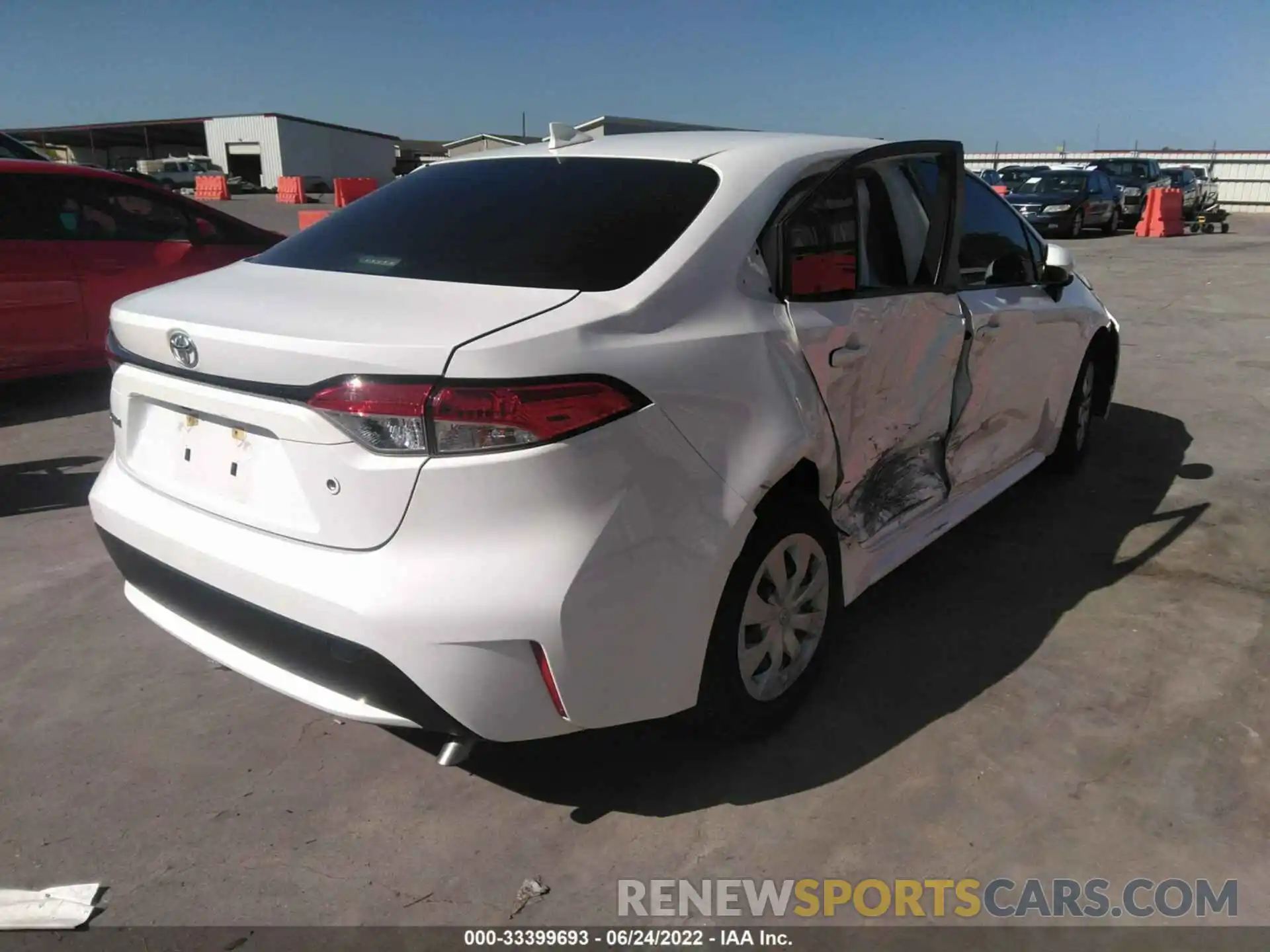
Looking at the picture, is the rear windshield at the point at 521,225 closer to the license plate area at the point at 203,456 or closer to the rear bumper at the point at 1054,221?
the license plate area at the point at 203,456

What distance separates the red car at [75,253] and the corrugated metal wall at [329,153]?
45.7 meters

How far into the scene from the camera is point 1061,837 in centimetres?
249

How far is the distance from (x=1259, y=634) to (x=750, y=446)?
2.33 metres

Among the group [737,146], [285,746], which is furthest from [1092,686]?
[285,746]

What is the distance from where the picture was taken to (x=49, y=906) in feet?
7.41

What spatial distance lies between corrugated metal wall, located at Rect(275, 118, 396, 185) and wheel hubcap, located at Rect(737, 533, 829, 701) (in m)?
51.1

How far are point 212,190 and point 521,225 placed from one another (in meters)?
39.0

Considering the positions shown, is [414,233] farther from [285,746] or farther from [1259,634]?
[1259,634]

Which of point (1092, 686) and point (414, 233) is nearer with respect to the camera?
point (414, 233)

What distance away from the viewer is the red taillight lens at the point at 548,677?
210 centimetres

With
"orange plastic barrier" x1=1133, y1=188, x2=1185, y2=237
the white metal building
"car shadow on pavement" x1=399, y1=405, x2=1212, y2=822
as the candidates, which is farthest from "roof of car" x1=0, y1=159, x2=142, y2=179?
the white metal building

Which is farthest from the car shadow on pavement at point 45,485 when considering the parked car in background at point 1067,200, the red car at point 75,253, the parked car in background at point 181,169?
the parked car in background at point 181,169

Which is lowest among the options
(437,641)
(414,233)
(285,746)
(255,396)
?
(285,746)

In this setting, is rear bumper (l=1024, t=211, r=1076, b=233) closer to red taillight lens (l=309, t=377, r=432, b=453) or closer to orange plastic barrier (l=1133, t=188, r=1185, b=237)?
orange plastic barrier (l=1133, t=188, r=1185, b=237)
